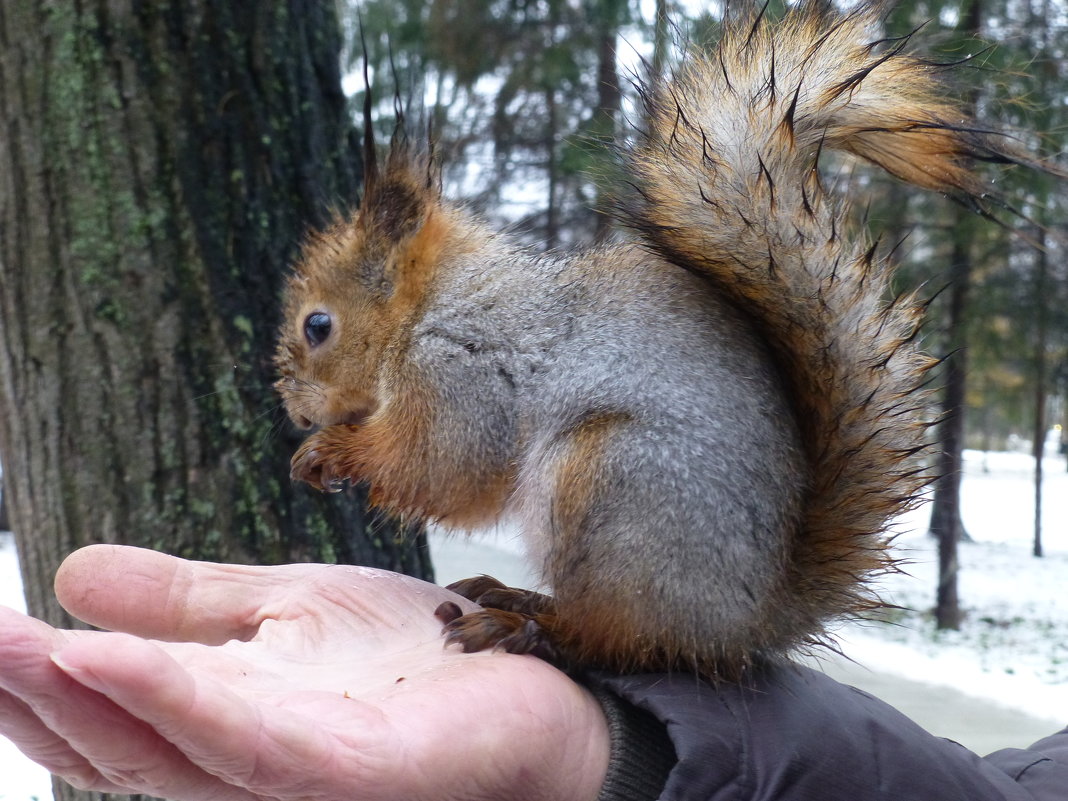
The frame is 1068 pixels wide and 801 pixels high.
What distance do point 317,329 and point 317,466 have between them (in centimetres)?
32

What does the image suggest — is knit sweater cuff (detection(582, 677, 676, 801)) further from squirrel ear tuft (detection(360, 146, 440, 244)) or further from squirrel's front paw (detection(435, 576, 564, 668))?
squirrel ear tuft (detection(360, 146, 440, 244))

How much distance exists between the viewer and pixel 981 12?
5.79m

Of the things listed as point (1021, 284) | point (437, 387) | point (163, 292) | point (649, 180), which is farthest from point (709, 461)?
point (1021, 284)

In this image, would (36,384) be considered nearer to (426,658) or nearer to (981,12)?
(426,658)

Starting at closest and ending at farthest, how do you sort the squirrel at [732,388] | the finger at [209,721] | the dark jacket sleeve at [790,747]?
the finger at [209,721]
the dark jacket sleeve at [790,747]
the squirrel at [732,388]

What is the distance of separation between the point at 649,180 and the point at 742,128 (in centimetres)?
14

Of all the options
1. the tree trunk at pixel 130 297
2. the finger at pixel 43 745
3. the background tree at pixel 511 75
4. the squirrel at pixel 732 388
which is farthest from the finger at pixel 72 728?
the background tree at pixel 511 75

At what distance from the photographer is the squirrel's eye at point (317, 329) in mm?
1873

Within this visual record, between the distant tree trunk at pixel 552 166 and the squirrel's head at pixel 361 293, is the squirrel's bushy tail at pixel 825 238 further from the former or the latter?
the distant tree trunk at pixel 552 166

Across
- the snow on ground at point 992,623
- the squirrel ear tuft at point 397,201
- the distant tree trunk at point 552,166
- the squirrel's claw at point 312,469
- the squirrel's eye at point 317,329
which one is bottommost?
the snow on ground at point 992,623

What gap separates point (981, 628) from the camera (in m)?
6.27

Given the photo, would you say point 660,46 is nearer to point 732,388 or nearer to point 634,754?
point 732,388

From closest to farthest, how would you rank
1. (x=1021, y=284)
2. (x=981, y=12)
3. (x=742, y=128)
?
(x=742, y=128)
(x=981, y=12)
(x=1021, y=284)

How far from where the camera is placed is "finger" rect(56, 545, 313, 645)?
132 cm
